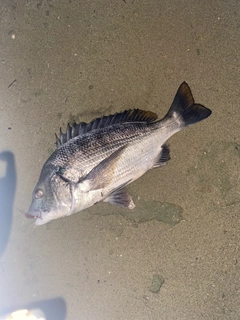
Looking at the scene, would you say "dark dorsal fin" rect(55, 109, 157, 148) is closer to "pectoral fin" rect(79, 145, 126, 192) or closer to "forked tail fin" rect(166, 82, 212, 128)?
"forked tail fin" rect(166, 82, 212, 128)

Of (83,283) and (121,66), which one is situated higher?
(121,66)

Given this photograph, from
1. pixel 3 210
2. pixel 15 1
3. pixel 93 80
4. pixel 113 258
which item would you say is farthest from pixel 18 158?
pixel 15 1

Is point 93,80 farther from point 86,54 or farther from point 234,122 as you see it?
point 234,122

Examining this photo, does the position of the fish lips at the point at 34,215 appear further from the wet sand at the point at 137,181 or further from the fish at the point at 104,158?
the wet sand at the point at 137,181

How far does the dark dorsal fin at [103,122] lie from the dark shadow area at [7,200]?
96 centimetres

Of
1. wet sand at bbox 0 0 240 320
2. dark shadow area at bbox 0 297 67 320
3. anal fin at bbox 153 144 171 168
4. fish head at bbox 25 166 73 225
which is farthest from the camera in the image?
dark shadow area at bbox 0 297 67 320

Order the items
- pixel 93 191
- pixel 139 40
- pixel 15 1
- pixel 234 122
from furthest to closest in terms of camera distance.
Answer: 1. pixel 15 1
2. pixel 139 40
3. pixel 234 122
4. pixel 93 191

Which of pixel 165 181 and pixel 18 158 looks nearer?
pixel 165 181

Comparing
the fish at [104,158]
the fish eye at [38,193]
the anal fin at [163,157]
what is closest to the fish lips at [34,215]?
the fish at [104,158]

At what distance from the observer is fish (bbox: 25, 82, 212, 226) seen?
2.46m

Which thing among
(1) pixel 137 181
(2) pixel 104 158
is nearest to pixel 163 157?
(1) pixel 137 181

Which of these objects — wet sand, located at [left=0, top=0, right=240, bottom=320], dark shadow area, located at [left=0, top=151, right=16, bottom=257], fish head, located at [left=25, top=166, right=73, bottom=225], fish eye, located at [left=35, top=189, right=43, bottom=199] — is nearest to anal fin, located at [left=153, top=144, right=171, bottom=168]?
wet sand, located at [left=0, top=0, right=240, bottom=320]

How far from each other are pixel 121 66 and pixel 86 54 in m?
0.42

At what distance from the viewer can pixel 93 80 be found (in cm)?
315
